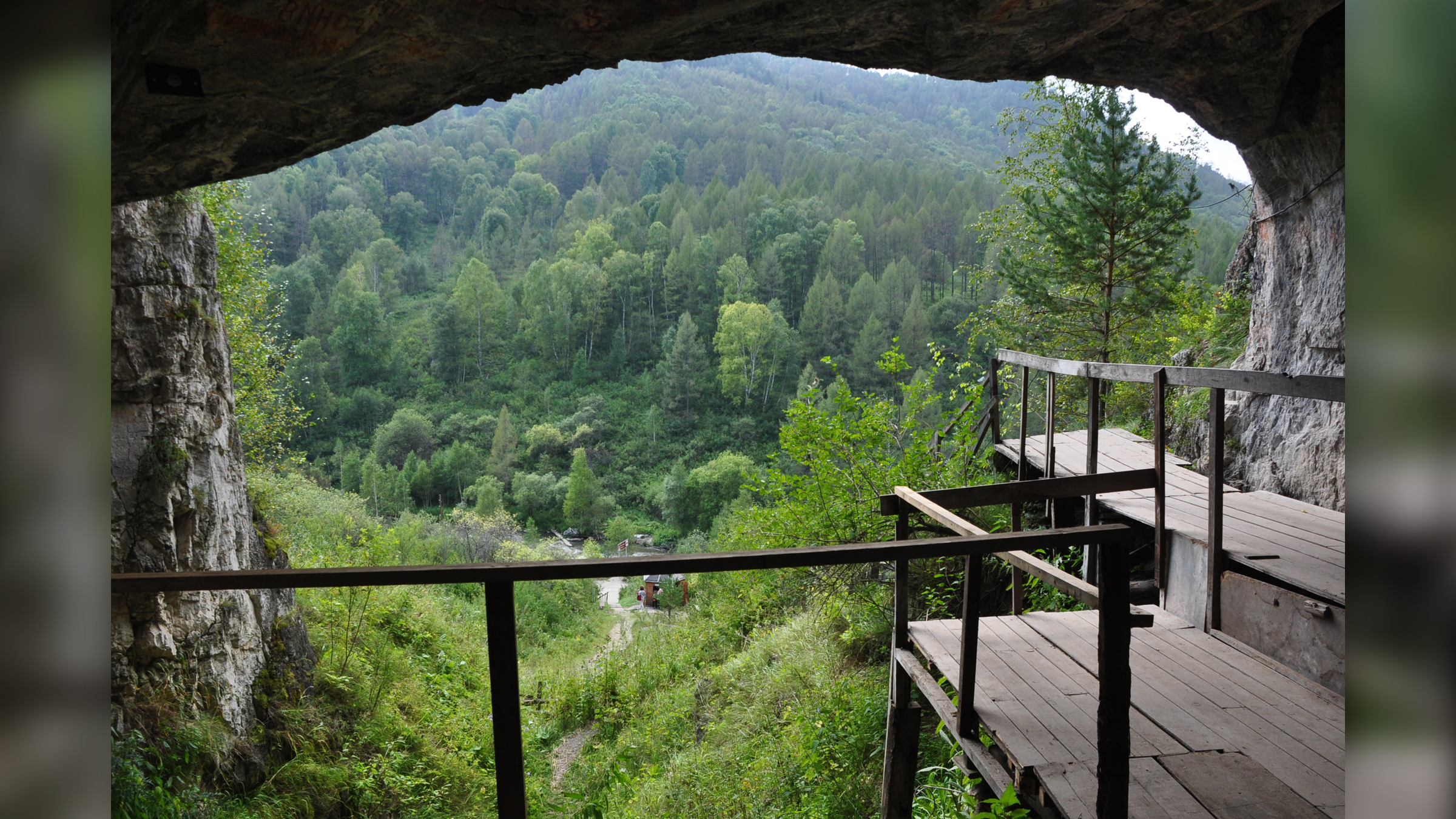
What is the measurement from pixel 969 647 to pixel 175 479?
5559 millimetres

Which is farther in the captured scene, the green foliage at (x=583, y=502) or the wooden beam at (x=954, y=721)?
the green foliage at (x=583, y=502)

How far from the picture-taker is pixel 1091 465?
4789 mm

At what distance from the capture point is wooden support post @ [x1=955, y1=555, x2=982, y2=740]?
8.75ft

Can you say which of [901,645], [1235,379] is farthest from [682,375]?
[1235,379]

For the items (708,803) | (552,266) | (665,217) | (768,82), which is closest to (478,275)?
(552,266)

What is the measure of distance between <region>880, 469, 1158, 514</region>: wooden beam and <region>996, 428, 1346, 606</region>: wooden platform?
0.45 metres

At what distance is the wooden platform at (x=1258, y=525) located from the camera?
3271mm

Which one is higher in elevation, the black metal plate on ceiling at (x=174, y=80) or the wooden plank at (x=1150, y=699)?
the black metal plate on ceiling at (x=174, y=80)

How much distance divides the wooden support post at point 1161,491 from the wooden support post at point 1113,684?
2.15 m

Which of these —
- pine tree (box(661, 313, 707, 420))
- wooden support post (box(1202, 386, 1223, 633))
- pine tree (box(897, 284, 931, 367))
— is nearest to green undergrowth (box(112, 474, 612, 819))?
wooden support post (box(1202, 386, 1223, 633))

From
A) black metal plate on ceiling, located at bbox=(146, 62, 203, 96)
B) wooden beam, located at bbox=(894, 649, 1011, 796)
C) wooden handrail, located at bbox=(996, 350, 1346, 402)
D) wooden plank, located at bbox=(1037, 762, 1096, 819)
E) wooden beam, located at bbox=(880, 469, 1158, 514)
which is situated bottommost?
wooden beam, located at bbox=(894, 649, 1011, 796)

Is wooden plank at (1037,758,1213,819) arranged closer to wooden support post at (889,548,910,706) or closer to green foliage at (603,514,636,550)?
wooden support post at (889,548,910,706)

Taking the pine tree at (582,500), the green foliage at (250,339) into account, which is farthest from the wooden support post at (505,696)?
the pine tree at (582,500)

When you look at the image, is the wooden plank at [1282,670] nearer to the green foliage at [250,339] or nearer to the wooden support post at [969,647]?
the wooden support post at [969,647]
